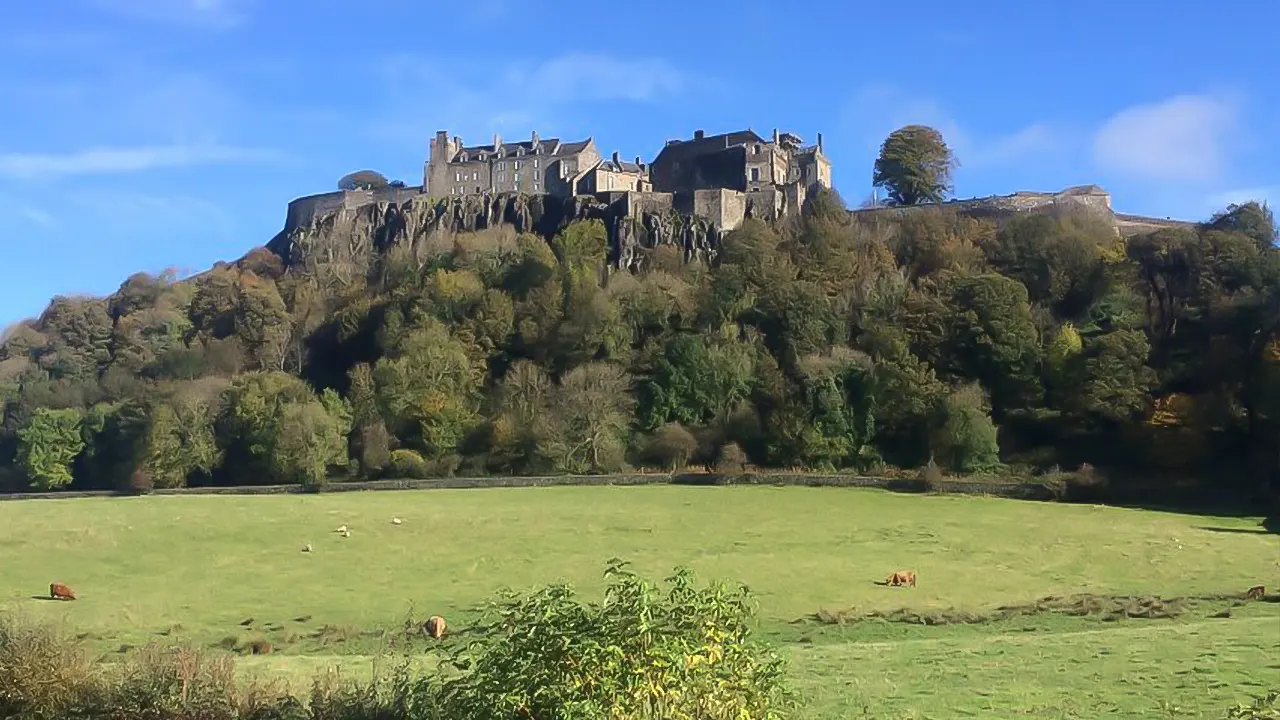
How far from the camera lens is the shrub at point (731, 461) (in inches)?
2101

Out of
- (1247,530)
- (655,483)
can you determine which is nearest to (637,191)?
(655,483)

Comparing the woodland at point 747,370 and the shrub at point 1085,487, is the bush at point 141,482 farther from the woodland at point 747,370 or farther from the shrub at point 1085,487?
the shrub at point 1085,487

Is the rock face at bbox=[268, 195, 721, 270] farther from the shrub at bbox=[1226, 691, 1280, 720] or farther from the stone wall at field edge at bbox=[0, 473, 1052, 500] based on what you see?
the shrub at bbox=[1226, 691, 1280, 720]

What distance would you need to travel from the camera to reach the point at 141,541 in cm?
3644

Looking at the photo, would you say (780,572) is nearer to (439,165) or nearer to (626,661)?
(626,661)

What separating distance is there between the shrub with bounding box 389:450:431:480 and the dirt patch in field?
37.5 metres

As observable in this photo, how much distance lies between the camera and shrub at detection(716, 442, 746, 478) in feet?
175

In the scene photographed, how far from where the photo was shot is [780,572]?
31.1 m

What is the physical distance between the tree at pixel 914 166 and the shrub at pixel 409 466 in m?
49.1

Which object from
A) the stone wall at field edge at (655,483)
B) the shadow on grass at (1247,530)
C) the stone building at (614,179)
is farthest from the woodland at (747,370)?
the stone building at (614,179)

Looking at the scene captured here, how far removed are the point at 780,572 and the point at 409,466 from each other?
32.8 m

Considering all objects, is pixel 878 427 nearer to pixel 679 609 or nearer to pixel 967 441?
pixel 967 441

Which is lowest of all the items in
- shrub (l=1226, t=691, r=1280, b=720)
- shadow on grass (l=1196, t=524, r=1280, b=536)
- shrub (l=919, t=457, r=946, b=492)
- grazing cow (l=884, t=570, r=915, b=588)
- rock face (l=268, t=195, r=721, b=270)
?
grazing cow (l=884, t=570, r=915, b=588)

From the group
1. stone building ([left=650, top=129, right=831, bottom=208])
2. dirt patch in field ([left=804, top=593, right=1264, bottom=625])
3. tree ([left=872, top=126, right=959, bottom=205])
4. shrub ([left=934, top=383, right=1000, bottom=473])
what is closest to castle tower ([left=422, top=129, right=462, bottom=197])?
stone building ([left=650, top=129, right=831, bottom=208])
